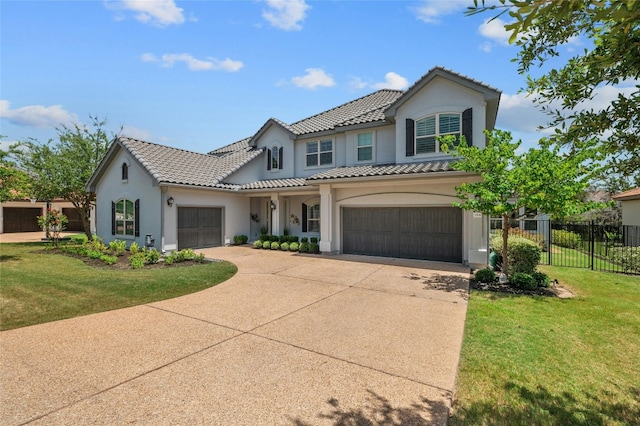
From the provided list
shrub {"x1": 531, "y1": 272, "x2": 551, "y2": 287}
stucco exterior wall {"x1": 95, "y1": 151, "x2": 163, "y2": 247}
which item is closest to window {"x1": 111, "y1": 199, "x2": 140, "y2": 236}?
stucco exterior wall {"x1": 95, "y1": 151, "x2": 163, "y2": 247}

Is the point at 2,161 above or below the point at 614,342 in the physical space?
above

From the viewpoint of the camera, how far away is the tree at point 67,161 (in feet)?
60.3

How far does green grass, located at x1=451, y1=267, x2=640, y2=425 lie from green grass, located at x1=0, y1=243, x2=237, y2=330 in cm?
681

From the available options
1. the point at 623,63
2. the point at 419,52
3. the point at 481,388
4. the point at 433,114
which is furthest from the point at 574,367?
the point at 433,114

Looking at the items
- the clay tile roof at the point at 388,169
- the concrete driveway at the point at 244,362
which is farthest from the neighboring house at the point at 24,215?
the concrete driveway at the point at 244,362

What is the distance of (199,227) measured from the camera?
54.2 feet

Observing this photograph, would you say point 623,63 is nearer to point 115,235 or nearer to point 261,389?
point 261,389

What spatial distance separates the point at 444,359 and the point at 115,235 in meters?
17.9

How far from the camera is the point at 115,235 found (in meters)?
16.8

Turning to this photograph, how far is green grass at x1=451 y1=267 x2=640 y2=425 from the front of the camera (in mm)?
3334

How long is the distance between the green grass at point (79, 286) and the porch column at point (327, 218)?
15.7ft

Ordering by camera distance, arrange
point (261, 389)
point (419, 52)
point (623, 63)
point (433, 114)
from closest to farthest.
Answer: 1. point (623, 63)
2. point (261, 389)
3. point (419, 52)
4. point (433, 114)

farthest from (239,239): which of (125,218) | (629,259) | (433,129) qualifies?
(629,259)

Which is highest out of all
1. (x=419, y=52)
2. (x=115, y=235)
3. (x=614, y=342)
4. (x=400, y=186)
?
(x=419, y=52)
